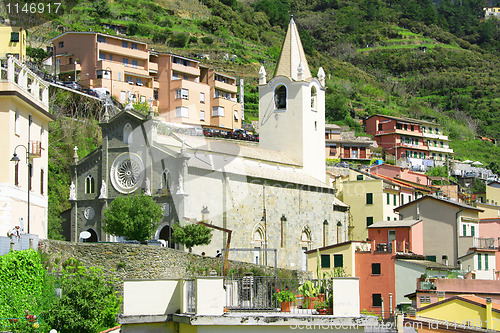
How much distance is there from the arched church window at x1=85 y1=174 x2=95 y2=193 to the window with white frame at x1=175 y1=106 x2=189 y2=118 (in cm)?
3002

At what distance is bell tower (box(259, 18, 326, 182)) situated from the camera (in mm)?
59531

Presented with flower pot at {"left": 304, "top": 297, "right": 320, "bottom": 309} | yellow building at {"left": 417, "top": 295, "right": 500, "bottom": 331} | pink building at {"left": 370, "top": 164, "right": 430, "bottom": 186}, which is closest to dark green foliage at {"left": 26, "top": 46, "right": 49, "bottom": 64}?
pink building at {"left": 370, "top": 164, "right": 430, "bottom": 186}

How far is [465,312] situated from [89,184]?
2681cm

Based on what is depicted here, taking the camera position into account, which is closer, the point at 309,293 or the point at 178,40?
the point at 309,293

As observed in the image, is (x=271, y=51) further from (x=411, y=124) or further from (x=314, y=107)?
(x=314, y=107)

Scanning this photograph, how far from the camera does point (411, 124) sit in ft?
319

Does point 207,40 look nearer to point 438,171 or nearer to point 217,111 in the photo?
point 217,111

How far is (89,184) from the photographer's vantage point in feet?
158

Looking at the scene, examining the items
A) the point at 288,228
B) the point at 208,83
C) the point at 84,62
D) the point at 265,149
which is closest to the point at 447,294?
the point at 288,228

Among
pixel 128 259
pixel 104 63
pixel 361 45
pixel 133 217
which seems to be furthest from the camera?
pixel 361 45

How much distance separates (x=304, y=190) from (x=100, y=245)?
24921 millimetres

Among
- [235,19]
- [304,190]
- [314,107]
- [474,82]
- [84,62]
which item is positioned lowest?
[304,190]

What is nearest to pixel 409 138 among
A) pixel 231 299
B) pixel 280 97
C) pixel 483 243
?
pixel 280 97

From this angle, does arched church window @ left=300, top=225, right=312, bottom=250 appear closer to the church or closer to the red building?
the church
